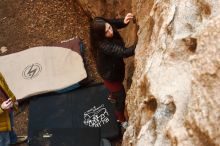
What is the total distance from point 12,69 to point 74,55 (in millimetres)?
880

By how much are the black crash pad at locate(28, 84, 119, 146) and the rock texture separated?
5.76ft

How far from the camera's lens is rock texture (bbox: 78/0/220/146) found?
8.40 feet

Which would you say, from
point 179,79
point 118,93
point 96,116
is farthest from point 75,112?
point 179,79

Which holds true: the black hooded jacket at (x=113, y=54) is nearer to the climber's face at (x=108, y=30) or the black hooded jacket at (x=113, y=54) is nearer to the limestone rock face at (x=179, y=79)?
the climber's face at (x=108, y=30)

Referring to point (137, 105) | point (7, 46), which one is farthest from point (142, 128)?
point (7, 46)

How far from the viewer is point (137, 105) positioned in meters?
3.52

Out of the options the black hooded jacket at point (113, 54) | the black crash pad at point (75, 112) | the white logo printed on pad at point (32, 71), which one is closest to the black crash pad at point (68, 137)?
the black crash pad at point (75, 112)

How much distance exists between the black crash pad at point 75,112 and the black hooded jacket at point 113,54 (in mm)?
809

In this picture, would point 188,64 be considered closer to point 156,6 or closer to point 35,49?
point 156,6

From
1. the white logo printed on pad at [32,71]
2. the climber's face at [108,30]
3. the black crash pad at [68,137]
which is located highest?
the climber's face at [108,30]

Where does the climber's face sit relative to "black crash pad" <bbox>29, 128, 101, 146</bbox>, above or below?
above

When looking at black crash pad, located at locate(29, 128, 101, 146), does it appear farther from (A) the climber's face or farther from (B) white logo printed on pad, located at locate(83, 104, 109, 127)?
(A) the climber's face

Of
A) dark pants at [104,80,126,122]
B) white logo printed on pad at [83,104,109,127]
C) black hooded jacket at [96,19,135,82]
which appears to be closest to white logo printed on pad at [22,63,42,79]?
white logo printed on pad at [83,104,109,127]

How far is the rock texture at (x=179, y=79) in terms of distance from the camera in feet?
8.40
